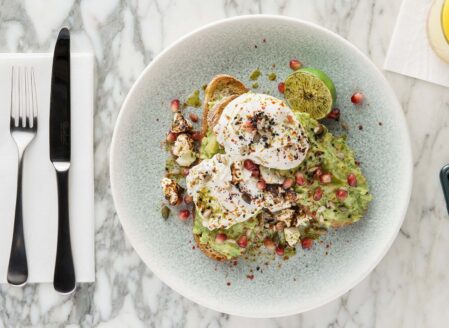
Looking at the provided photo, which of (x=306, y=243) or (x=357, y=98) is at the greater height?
(x=357, y=98)

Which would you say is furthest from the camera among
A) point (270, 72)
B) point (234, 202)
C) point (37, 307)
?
point (37, 307)

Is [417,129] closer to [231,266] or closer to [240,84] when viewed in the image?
[240,84]

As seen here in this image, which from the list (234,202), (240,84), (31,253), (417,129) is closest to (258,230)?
(234,202)

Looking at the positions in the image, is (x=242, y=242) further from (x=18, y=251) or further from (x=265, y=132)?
(x=18, y=251)

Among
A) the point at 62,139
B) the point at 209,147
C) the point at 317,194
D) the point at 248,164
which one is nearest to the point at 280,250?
the point at 317,194

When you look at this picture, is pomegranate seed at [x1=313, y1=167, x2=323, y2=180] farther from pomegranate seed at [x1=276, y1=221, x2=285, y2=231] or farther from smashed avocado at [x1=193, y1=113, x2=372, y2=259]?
pomegranate seed at [x1=276, y1=221, x2=285, y2=231]

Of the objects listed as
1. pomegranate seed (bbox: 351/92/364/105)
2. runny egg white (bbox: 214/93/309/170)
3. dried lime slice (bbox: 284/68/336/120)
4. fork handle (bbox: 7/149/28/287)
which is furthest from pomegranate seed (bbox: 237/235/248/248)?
fork handle (bbox: 7/149/28/287)

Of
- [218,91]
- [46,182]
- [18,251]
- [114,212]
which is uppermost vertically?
[218,91]
